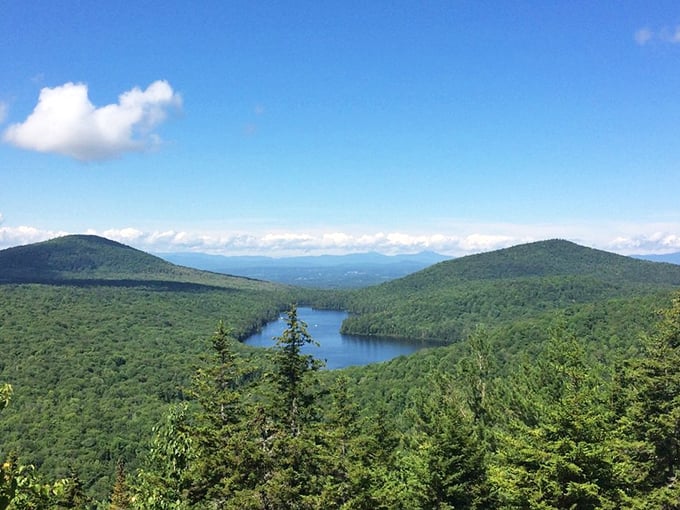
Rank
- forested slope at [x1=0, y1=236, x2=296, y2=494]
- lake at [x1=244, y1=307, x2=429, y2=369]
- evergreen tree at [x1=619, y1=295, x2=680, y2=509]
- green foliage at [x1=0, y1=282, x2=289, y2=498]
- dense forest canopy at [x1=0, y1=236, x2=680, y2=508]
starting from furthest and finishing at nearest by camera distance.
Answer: lake at [x1=244, y1=307, x2=429, y2=369] < forested slope at [x1=0, y1=236, x2=296, y2=494] < green foliage at [x1=0, y1=282, x2=289, y2=498] < evergreen tree at [x1=619, y1=295, x2=680, y2=509] < dense forest canopy at [x1=0, y1=236, x2=680, y2=508]

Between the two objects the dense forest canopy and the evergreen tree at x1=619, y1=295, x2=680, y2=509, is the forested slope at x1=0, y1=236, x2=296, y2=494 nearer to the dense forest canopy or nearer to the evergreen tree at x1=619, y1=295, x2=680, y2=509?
the dense forest canopy

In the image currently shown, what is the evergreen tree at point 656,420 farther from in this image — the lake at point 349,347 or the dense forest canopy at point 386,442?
the lake at point 349,347

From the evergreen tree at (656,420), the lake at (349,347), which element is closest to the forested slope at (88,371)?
the evergreen tree at (656,420)

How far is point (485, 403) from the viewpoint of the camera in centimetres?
3203

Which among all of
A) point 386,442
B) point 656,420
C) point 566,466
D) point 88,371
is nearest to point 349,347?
point 88,371

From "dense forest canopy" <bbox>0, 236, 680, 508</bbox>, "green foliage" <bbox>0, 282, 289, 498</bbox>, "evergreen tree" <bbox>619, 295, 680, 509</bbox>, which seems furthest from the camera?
"green foliage" <bbox>0, 282, 289, 498</bbox>

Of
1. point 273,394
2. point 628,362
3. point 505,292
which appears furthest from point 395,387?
point 505,292

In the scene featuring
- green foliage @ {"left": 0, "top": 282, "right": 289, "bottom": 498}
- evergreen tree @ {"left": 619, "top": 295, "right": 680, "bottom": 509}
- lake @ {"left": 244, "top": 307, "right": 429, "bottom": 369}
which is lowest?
lake @ {"left": 244, "top": 307, "right": 429, "bottom": 369}

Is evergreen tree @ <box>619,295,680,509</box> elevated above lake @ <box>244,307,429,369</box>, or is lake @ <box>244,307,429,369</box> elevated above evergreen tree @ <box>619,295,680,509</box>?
evergreen tree @ <box>619,295,680,509</box>

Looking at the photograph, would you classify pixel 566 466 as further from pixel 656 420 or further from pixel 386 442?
pixel 386 442

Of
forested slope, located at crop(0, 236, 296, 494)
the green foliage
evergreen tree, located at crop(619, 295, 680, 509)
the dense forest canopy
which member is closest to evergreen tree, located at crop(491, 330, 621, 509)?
the dense forest canopy

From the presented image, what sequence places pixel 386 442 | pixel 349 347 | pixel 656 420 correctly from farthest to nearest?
pixel 349 347
pixel 386 442
pixel 656 420

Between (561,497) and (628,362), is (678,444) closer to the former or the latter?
(628,362)

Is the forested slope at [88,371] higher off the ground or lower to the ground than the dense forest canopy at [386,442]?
lower
